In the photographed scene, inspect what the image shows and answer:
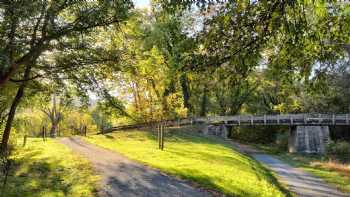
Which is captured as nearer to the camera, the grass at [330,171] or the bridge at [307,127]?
the grass at [330,171]

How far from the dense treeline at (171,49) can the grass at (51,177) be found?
96.9 inches

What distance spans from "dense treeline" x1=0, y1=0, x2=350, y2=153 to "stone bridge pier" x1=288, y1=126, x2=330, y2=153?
2114cm

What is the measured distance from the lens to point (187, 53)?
26.1 ft

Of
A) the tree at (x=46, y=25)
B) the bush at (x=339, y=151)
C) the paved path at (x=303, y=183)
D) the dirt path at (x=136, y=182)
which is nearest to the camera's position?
the tree at (x=46, y=25)

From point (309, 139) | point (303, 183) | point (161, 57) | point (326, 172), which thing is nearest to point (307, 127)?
point (309, 139)

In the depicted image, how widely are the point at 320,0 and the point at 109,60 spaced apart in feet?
36.8

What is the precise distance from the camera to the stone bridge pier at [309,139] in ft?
143

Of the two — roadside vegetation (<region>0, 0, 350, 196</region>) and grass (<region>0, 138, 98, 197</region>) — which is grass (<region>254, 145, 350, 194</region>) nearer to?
roadside vegetation (<region>0, 0, 350, 196</region>)

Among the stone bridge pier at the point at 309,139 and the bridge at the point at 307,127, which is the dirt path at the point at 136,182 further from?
the stone bridge pier at the point at 309,139

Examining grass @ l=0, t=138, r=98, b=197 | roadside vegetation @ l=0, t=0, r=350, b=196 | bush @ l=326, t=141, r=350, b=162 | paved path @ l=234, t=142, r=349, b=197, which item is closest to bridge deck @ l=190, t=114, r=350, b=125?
bush @ l=326, t=141, r=350, b=162

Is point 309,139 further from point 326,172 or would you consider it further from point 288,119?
point 326,172

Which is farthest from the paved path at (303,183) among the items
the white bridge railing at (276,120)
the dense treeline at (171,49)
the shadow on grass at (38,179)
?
the white bridge railing at (276,120)

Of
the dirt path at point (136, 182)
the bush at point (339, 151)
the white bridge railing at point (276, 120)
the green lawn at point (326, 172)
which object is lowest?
the green lawn at point (326, 172)

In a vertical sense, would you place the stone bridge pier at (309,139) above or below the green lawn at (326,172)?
above
